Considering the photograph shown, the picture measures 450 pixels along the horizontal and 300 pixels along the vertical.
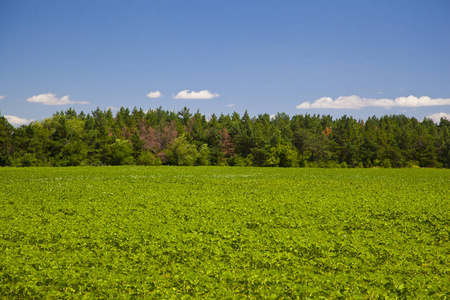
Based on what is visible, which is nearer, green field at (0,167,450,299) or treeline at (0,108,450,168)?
green field at (0,167,450,299)

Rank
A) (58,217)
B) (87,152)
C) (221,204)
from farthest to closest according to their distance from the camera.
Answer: (87,152)
(221,204)
(58,217)

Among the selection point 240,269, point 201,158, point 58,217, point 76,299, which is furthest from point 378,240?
point 201,158

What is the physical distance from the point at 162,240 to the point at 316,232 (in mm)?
7750

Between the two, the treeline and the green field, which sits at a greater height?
the treeline

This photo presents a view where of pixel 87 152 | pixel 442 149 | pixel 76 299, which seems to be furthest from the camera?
pixel 442 149

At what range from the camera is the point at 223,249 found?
1277 cm

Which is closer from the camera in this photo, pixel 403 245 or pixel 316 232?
pixel 403 245

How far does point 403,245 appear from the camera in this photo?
532 inches

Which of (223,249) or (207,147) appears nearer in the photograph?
(223,249)

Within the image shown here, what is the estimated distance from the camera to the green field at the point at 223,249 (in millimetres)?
9380

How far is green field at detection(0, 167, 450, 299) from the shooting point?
30.8ft

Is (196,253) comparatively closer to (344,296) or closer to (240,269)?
(240,269)

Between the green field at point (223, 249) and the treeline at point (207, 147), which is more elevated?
the treeline at point (207, 147)

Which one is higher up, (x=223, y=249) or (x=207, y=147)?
(x=207, y=147)
